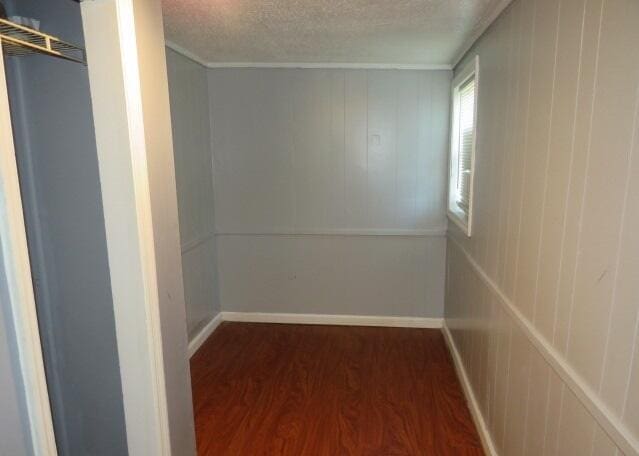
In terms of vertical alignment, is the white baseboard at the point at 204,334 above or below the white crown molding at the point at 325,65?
below

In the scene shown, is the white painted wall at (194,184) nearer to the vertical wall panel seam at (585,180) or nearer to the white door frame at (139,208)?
the white door frame at (139,208)

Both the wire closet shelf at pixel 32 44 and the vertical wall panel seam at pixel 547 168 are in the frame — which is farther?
the vertical wall panel seam at pixel 547 168

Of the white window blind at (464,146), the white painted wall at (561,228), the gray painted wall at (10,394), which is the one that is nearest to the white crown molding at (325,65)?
the white window blind at (464,146)

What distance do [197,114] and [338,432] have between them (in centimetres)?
246

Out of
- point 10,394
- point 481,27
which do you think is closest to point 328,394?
point 10,394

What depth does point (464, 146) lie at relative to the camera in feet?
9.50

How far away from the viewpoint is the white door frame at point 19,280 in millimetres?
824

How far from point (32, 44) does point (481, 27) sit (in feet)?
6.97

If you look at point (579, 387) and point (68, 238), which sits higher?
point (68, 238)

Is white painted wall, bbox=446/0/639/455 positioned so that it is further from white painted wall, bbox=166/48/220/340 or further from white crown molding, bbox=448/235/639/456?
white painted wall, bbox=166/48/220/340

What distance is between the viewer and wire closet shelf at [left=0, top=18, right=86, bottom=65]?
3.43 feet

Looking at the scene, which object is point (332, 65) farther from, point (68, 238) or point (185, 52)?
point (68, 238)

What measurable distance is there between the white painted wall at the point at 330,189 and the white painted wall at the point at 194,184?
0.13 m

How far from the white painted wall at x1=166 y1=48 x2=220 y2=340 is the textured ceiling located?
241mm
